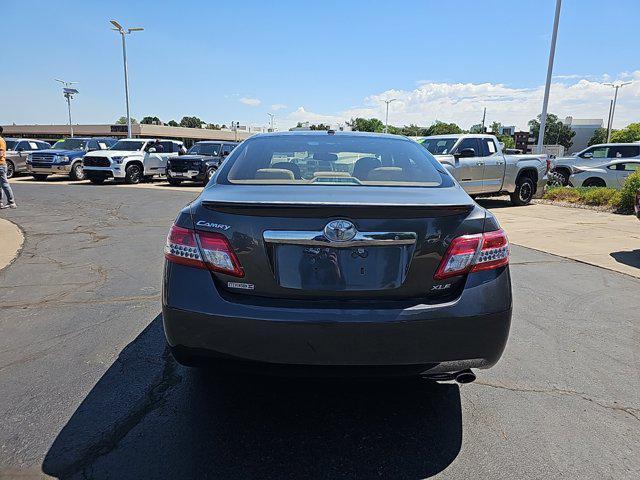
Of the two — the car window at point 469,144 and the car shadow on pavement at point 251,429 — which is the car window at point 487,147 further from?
the car shadow on pavement at point 251,429

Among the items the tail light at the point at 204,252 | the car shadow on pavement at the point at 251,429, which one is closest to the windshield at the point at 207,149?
the car shadow on pavement at the point at 251,429

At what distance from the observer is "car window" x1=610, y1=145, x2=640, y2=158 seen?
15289mm

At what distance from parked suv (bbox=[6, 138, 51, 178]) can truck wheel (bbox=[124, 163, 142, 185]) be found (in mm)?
6770

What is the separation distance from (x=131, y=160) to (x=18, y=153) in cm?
778

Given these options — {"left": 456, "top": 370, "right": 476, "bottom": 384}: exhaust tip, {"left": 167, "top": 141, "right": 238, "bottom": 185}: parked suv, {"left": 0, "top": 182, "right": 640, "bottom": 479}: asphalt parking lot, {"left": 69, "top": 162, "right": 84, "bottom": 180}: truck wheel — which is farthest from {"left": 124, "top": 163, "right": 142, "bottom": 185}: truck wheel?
{"left": 456, "top": 370, "right": 476, "bottom": 384}: exhaust tip

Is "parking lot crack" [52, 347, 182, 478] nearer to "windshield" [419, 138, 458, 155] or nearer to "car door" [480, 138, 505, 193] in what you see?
"windshield" [419, 138, 458, 155]

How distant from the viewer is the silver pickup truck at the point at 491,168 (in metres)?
12.6

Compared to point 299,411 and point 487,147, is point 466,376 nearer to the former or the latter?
point 299,411

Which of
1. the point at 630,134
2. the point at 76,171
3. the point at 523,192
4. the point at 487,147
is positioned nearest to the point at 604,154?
the point at 523,192

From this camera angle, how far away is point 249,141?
149 inches

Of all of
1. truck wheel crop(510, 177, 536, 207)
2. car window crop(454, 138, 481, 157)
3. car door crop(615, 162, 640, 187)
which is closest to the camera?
car window crop(454, 138, 481, 157)

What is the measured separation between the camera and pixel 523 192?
45.9 feet

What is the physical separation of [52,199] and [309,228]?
14610 mm

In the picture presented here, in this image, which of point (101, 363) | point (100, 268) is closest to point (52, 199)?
point (100, 268)
